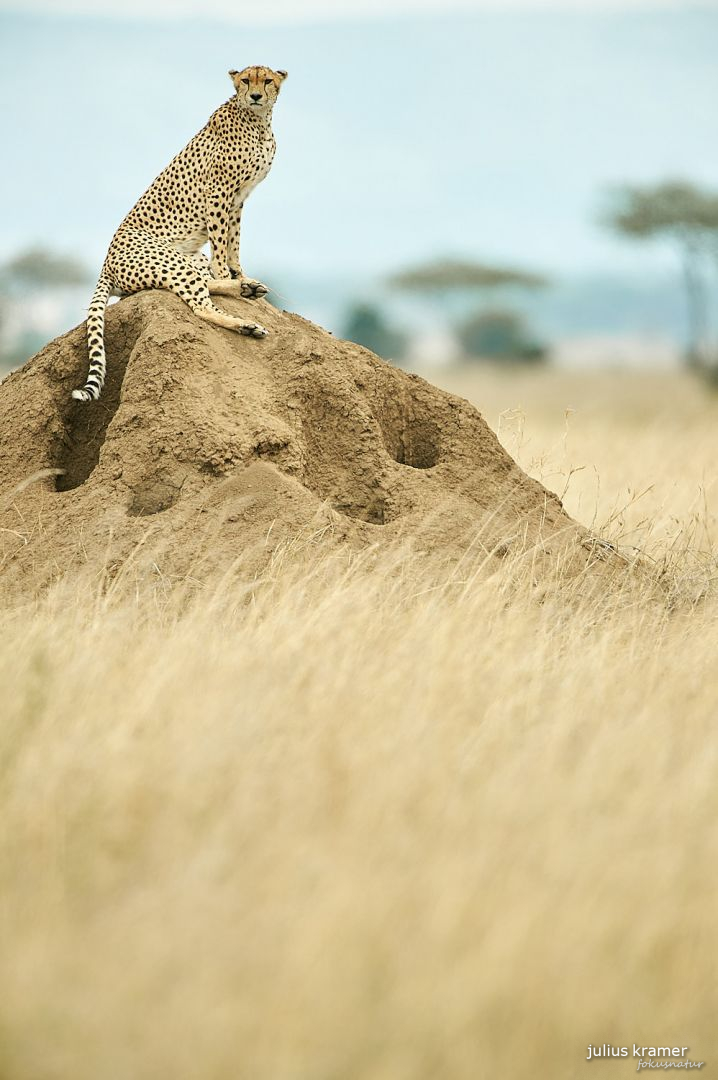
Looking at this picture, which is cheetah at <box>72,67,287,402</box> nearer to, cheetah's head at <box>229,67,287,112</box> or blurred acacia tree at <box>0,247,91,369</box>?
cheetah's head at <box>229,67,287,112</box>

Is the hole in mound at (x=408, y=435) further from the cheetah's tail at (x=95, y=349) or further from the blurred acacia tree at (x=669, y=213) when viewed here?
the blurred acacia tree at (x=669, y=213)

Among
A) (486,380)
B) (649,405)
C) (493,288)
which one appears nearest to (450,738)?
(649,405)

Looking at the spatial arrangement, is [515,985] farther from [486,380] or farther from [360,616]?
[486,380]

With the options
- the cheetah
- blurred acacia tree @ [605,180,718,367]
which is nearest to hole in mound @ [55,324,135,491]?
the cheetah

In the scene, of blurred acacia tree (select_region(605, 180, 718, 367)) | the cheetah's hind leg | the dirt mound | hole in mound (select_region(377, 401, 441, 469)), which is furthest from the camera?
blurred acacia tree (select_region(605, 180, 718, 367))

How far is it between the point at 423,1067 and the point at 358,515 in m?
3.61

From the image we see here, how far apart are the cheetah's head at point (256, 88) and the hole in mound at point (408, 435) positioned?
161cm

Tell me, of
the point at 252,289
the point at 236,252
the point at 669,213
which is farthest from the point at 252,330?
the point at 669,213

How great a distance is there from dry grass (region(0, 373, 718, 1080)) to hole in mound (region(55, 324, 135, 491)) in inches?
53.5

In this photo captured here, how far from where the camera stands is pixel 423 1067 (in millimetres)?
2566

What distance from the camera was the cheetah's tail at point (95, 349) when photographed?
19.4 ft

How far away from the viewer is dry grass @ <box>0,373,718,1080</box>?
261cm

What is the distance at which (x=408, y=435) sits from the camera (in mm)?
6418

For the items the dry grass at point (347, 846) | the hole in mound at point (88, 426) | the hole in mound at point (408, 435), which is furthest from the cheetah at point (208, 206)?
the dry grass at point (347, 846)
